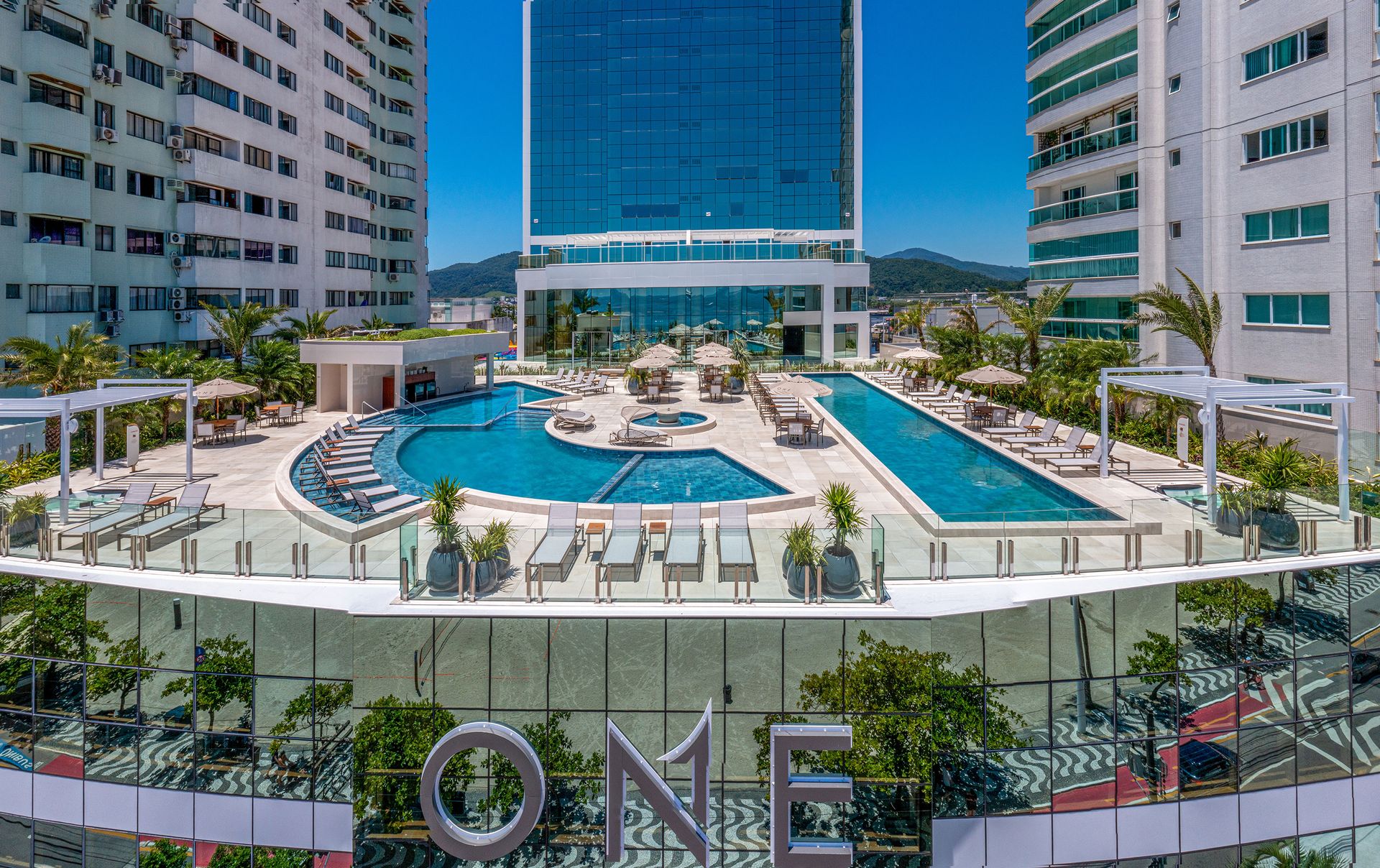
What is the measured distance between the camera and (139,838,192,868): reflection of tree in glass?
1312cm

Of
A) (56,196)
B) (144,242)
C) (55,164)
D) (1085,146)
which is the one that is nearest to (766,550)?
(56,196)

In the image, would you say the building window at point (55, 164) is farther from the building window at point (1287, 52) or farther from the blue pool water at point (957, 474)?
the building window at point (1287, 52)

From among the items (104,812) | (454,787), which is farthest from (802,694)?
(104,812)

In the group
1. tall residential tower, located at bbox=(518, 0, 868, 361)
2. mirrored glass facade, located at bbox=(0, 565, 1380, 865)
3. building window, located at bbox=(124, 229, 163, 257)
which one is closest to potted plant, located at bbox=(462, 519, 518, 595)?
mirrored glass facade, located at bbox=(0, 565, 1380, 865)

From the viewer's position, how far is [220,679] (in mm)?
12289

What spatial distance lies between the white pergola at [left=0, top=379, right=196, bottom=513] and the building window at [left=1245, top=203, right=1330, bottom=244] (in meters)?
28.4

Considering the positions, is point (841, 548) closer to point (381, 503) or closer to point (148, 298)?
point (381, 503)

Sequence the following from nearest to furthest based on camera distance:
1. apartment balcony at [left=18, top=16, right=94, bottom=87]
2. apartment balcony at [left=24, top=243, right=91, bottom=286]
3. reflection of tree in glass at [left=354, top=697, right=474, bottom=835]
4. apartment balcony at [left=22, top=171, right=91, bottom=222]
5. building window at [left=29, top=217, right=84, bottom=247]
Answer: reflection of tree in glass at [left=354, top=697, right=474, bottom=835]
apartment balcony at [left=18, top=16, right=94, bottom=87]
apartment balcony at [left=22, top=171, right=91, bottom=222]
apartment balcony at [left=24, top=243, right=91, bottom=286]
building window at [left=29, top=217, right=84, bottom=247]

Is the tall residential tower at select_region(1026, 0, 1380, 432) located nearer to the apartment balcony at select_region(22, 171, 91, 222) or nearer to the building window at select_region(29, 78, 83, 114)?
the apartment balcony at select_region(22, 171, 91, 222)

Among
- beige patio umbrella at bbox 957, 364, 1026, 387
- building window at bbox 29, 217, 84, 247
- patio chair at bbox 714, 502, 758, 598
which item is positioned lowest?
patio chair at bbox 714, 502, 758, 598

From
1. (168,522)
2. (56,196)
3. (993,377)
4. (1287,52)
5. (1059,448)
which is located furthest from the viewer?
(56,196)

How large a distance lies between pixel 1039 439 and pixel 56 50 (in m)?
34.1

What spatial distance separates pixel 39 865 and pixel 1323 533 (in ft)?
69.4

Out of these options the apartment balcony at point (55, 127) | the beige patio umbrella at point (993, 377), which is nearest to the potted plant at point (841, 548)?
the beige patio umbrella at point (993, 377)
